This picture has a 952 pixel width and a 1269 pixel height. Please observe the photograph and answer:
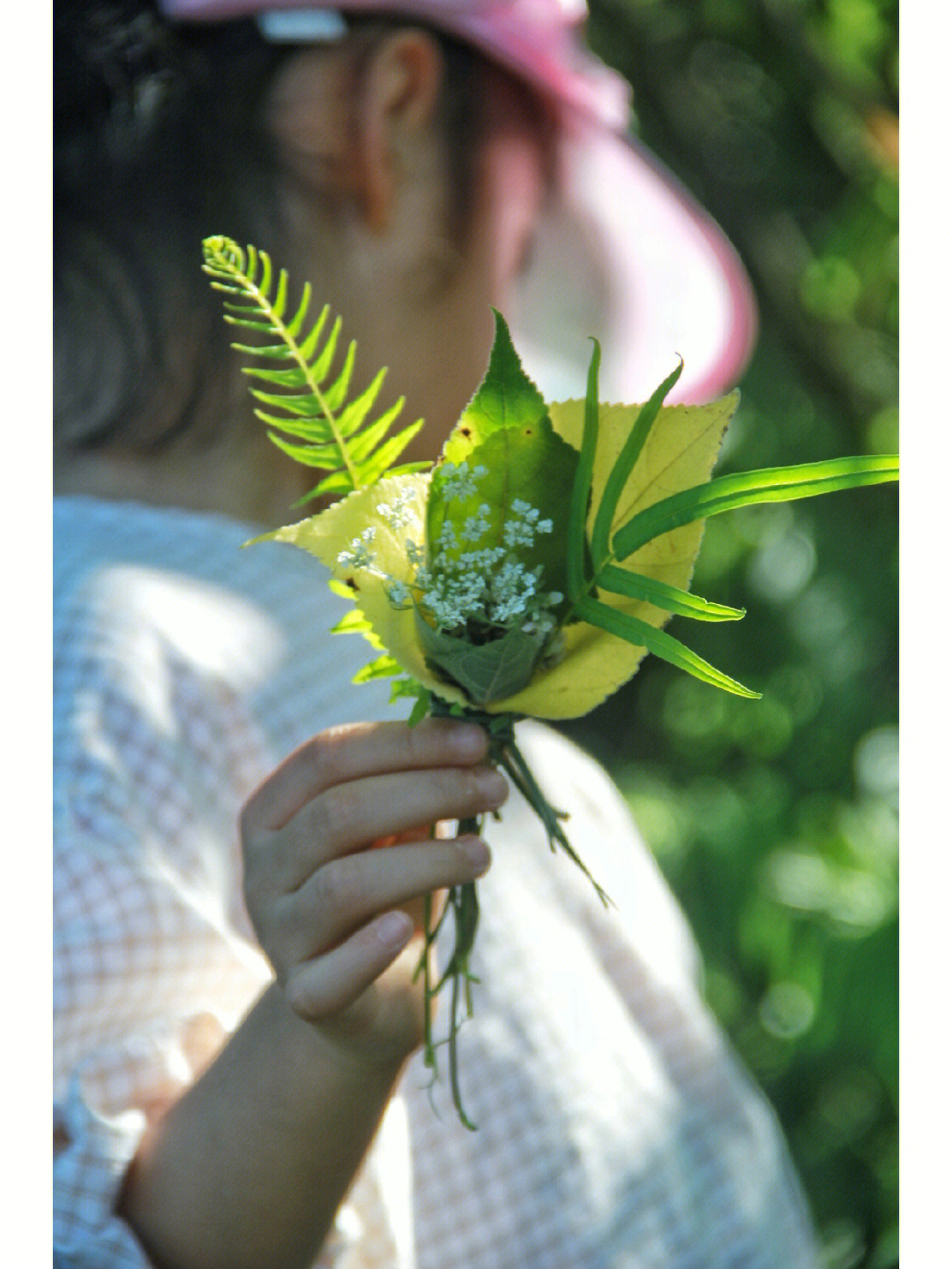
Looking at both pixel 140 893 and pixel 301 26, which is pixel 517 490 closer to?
pixel 140 893

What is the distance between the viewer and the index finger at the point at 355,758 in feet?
0.92

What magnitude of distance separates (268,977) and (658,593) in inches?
9.6

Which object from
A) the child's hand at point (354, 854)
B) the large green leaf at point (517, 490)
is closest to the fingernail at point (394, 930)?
the child's hand at point (354, 854)

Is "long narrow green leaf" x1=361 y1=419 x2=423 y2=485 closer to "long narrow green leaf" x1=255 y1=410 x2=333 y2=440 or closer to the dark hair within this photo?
"long narrow green leaf" x1=255 y1=410 x2=333 y2=440

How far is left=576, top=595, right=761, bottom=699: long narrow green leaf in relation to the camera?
0.25 metres

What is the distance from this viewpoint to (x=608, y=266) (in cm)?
67

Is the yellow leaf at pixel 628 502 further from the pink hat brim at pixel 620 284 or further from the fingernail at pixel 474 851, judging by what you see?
the pink hat brim at pixel 620 284

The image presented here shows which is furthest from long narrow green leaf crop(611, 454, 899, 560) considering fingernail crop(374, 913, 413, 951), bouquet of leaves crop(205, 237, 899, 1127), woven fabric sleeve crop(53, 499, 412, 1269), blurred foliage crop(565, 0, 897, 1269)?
blurred foliage crop(565, 0, 897, 1269)

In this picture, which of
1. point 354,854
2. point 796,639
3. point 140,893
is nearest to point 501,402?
point 354,854

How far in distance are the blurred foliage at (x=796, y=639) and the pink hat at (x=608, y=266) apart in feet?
0.62

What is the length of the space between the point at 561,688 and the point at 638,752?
81 cm

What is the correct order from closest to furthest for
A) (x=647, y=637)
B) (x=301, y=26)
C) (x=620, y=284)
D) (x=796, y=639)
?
1. (x=647, y=637)
2. (x=301, y=26)
3. (x=620, y=284)
4. (x=796, y=639)
